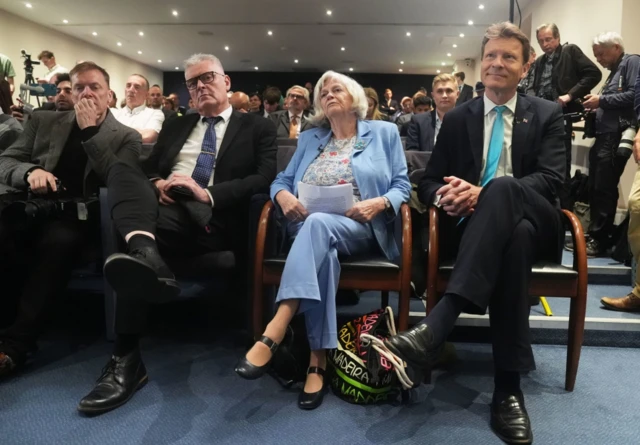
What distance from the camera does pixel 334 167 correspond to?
2.11 meters

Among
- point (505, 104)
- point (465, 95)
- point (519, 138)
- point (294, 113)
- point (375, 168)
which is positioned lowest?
point (375, 168)

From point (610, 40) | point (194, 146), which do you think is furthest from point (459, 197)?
point (610, 40)

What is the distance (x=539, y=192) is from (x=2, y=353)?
6.73 ft

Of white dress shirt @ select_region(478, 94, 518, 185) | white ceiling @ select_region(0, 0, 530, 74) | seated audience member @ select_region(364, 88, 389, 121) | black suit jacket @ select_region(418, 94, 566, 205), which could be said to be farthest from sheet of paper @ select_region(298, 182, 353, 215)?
white ceiling @ select_region(0, 0, 530, 74)

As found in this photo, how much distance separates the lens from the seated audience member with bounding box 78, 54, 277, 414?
160 centimetres

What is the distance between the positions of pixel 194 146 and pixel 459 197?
128 cm

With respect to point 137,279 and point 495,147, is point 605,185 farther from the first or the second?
point 137,279

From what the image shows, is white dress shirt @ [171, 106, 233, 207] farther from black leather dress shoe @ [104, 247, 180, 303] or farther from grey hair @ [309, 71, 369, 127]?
black leather dress shoe @ [104, 247, 180, 303]

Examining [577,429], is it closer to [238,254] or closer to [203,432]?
[203,432]

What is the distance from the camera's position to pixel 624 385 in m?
1.83

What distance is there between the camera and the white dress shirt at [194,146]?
231 centimetres

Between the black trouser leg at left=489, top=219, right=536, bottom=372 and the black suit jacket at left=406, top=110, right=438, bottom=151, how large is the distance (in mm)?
1796

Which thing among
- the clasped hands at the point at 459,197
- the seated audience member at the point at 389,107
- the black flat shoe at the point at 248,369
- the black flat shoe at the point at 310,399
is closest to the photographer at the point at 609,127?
the clasped hands at the point at 459,197

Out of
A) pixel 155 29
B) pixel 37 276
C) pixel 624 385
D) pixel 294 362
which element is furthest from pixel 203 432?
pixel 155 29
